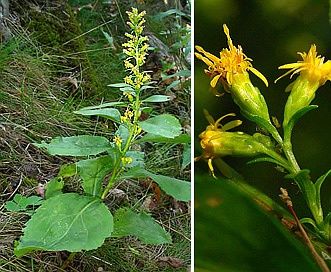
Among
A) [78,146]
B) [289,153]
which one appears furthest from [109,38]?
[289,153]

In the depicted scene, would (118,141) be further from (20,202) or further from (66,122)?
(66,122)

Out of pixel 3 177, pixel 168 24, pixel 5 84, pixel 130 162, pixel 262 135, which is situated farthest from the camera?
pixel 168 24

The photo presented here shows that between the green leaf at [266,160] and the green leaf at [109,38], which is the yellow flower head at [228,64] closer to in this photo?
the green leaf at [266,160]

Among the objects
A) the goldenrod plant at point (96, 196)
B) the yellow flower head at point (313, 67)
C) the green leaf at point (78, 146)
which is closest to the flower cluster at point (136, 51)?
the goldenrod plant at point (96, 196)

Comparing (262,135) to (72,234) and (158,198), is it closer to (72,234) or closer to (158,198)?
(72,234)

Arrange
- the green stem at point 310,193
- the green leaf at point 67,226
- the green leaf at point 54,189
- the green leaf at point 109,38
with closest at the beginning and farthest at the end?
the green stem at point 310,193, the green leaf at point 67,226, the green leaf at point 54,189, the green leaf at point 109,38

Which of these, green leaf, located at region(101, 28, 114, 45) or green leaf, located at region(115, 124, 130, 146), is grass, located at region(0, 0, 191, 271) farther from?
green leaf, located at region(115, 124, 130, 146)

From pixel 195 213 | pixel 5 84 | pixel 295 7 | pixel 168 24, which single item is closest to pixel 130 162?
pixel 195 213
